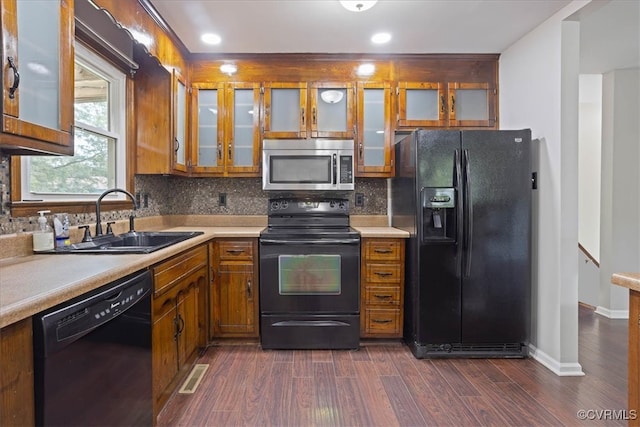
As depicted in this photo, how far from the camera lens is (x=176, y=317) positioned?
197 cm

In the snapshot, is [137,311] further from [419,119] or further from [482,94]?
[482,94]

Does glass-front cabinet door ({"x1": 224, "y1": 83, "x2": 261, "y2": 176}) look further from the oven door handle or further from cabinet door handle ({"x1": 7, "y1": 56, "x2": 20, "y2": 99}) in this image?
cabinet door handle ({"x1": 7, "y1": 56, "x2": 20, "y2": 99})

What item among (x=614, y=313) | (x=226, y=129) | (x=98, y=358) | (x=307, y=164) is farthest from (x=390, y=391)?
(x=614, y=313)

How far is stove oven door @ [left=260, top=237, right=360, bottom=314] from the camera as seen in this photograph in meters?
2.64

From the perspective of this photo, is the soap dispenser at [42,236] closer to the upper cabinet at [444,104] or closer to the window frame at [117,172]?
the window frame at [117,172]

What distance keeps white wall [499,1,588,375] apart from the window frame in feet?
10.2

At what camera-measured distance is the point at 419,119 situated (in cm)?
305

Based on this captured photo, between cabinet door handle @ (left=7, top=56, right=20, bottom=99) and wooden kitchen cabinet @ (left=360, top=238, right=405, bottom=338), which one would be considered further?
wooden kitchen cabinet @ (left=360, top=238, right=405, bottom=338)

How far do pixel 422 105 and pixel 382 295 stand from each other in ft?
5.70

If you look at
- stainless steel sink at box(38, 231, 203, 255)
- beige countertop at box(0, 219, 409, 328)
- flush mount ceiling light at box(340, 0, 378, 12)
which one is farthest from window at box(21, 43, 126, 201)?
flush mount ceiling light at box(340, 0, 378, 12)

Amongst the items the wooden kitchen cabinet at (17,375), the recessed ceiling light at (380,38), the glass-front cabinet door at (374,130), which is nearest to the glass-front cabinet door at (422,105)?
the glass-front cabinet door at (374,130)

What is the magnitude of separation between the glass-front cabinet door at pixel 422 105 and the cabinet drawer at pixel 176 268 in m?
2.05

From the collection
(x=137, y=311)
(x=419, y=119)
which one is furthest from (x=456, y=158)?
(x=137, y=311)

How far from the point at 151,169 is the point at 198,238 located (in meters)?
0.81
